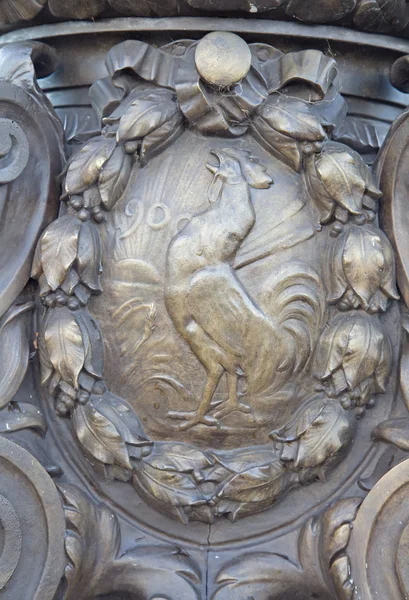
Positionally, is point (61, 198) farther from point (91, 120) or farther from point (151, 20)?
point (151, 20)

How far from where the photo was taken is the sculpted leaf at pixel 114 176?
1.95 m

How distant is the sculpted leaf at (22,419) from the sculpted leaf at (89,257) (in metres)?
0.25

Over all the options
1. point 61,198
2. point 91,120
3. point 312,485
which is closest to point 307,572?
point 312,485

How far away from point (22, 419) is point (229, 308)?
0.43 m

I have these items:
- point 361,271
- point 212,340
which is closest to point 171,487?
point 212,340

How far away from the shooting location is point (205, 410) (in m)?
1.92

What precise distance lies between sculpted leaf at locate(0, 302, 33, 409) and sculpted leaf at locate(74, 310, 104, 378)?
131 mm

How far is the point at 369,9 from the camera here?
2006 millimetres

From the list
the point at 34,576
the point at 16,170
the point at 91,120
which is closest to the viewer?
the point at 34,576

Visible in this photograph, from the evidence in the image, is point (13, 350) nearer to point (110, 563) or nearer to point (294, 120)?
point (110, 563)

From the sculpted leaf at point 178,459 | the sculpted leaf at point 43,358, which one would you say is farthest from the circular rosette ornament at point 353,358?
the sculpted leaf at point 43,358

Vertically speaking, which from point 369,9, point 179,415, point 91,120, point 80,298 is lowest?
point 179,415

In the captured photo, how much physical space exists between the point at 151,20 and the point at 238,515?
936 mm

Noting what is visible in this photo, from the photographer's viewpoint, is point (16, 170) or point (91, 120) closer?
point (16, 170)
